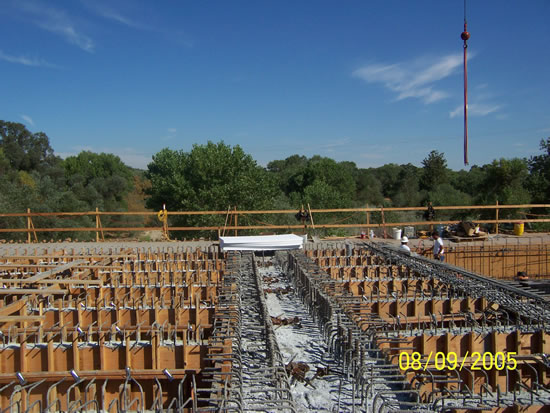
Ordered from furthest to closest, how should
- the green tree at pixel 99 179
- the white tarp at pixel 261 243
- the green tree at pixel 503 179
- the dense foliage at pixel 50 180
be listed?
the green tree at pixel 99 179
the green tree at pixel 503 179
the dense foliage at pixel 50 180
the white tarp at pixel 261 243

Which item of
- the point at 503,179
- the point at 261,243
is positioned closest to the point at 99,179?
the point at 503,179

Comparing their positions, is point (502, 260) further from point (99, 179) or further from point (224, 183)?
point (99, 179)

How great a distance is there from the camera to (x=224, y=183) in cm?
2859

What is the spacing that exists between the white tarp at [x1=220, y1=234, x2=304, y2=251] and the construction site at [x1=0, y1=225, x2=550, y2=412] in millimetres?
2163

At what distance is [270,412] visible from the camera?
4.53m

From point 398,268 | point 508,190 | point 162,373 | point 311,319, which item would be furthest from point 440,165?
point 162,373

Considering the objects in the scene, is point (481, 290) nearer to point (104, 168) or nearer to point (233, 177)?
point (233, 177)

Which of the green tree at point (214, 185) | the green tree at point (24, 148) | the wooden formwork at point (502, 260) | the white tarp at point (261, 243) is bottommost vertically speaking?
the wooden formwork at point (502, 260)

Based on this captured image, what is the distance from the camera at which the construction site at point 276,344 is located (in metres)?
4.76

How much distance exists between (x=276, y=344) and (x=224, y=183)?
23.4m

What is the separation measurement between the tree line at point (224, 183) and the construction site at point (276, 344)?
15.8 meters

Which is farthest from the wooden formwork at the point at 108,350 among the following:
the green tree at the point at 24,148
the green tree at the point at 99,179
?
the green tree at the point at 24,148
